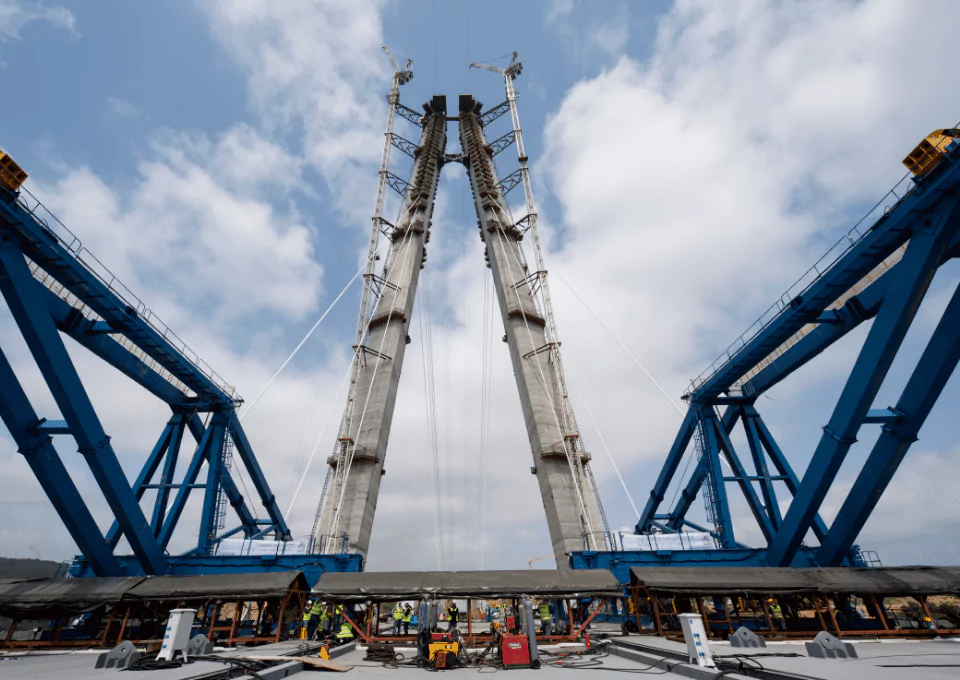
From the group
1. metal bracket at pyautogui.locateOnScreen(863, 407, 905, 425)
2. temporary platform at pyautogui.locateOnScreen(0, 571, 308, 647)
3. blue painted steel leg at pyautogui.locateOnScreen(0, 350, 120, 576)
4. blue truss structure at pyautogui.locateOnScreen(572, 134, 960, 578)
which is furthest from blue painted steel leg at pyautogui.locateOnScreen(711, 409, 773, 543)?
blue painted steel leg at pyautogui.locateOnScreen(0, 350, 120, 576)

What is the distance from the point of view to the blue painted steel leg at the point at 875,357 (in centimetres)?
1469

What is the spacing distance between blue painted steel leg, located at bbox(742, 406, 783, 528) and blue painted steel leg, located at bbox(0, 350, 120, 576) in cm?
3060

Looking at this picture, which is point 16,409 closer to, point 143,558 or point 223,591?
point 143,558

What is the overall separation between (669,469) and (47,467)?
32.8 meters

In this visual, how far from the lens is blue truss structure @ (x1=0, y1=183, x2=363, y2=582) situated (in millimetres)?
15625

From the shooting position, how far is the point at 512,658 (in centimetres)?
1165

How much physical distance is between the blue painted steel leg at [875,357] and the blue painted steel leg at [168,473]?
1162 inches

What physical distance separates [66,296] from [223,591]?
13.4m

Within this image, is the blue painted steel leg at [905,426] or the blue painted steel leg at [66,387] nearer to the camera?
the blue painted steel leg at [905,426]

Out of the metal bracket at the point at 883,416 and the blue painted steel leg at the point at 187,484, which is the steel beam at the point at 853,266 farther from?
the blue painted steel leg at the point at 187,484

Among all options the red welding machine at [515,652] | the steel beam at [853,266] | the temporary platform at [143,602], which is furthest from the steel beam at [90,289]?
the steel beam at [853,266]

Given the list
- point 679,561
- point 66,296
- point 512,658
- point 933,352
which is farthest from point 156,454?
point 933,352

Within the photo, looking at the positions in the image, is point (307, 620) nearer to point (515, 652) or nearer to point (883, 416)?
point (515, 652)

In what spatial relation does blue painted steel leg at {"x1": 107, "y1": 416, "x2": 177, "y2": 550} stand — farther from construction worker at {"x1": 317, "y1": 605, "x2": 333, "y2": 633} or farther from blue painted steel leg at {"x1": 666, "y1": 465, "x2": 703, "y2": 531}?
blue painted steel leg at {"x1": 666, "y1": 465, "x2": 703, "y2": 531}
